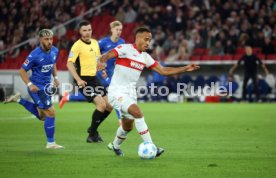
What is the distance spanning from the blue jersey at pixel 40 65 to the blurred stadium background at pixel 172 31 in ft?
55.1

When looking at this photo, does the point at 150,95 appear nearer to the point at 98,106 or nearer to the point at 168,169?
the point at 98,106

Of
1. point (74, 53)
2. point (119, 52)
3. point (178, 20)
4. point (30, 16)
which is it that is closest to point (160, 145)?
point (119, 52)

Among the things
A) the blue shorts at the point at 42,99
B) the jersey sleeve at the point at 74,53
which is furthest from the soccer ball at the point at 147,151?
the jersey sleeve at the point at 74,53

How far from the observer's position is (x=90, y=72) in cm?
1287

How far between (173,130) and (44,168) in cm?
664

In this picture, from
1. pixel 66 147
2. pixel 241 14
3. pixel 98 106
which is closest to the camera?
pixel 66 147

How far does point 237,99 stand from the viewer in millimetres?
28500

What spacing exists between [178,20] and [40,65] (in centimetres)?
1882

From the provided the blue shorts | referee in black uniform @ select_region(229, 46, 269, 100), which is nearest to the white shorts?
the blue shorts

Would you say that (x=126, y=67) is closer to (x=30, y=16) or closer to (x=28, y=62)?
(x=28, y=62)

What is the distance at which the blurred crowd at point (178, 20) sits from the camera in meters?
27.6

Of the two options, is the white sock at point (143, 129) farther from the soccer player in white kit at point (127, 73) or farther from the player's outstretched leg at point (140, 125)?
the soccer player in white kit at point (127, 73)

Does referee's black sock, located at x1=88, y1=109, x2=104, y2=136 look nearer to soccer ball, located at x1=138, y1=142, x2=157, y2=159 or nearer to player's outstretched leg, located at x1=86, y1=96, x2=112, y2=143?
player's outstretched leg, located at x1=86, y1=96, x2=112, y2=143

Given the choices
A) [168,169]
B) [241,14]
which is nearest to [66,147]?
[168,169]
